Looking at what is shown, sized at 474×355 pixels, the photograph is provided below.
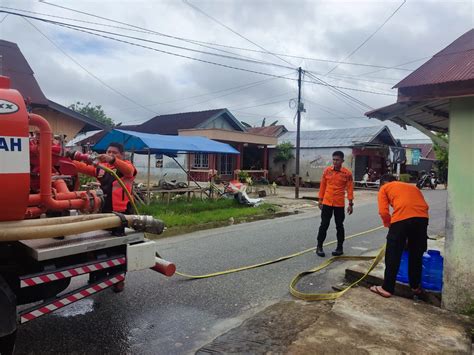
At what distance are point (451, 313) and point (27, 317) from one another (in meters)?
3.92

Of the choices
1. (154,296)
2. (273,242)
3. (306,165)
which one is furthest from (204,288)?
(306,165)

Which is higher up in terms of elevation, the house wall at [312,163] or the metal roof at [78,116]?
the metal roof at [78,116]

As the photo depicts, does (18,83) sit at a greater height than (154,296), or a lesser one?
greater

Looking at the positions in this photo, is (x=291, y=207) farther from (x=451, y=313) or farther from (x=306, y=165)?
(x=306, y=165)

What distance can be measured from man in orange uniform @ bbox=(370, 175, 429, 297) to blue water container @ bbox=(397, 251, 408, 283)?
236mm

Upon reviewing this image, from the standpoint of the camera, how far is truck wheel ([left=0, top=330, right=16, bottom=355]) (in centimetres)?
294

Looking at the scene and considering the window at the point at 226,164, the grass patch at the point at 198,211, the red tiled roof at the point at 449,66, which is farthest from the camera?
the window at the point at 226,164

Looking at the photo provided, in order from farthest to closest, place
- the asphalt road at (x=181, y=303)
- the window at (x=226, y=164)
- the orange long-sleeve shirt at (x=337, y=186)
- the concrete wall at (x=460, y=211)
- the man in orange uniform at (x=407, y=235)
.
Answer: the window at (x=226, y=164) < the orange long-sleeve shirt at (x=337, y=186) < the man in orange uniform at (x=407, y=235) < the concrete wall at (x=460, y=211) < the asphalt road at (x=181, y=303)

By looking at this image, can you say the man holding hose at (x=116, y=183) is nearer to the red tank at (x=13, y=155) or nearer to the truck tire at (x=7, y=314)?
the red tank at (x=13, y=155)

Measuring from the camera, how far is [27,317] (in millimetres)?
3035

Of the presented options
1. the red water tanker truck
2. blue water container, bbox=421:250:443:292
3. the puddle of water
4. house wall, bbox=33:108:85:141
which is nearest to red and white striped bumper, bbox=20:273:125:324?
the red water tanker truck

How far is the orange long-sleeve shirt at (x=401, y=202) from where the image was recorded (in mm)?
4574

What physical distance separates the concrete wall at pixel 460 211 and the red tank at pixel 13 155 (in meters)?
3.92

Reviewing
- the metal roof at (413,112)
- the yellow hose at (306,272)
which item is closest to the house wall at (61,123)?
the yellow hose at (306,272)
